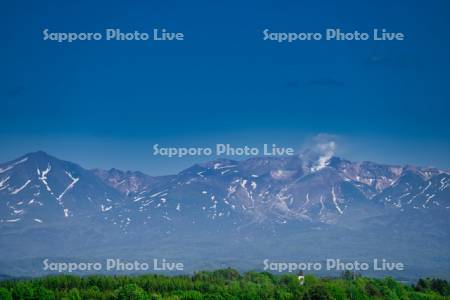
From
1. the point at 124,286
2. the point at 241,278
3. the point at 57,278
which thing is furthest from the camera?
the point at 241,278

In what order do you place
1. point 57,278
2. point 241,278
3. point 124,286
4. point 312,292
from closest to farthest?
point 312,292
point 124,286
point 57,278
point 241,278

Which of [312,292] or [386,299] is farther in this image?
[386,299]

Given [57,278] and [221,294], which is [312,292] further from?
[57,278]

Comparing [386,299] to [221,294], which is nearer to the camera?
[221,294]

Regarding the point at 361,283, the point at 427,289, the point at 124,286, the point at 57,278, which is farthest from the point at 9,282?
the point at 427,289

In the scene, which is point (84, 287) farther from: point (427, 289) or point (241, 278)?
point (427, 289)

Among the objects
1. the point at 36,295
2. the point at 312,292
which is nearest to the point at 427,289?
the point at 312,292
